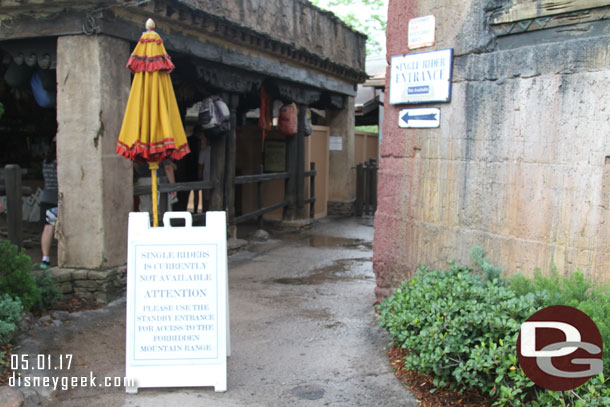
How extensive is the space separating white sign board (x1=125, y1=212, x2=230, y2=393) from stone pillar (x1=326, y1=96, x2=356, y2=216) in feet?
34.3

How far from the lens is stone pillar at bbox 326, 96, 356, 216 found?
47.4ft

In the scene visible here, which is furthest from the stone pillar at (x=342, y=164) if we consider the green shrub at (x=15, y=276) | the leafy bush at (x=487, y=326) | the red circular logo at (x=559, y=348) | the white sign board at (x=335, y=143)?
the red circular logo at (x=559, y=348)

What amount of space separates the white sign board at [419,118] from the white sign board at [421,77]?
0.30ft

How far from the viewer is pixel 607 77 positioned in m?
4.10

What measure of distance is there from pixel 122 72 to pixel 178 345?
356 centimetres

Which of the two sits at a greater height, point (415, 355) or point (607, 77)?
point (607, 77)

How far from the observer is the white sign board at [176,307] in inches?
165

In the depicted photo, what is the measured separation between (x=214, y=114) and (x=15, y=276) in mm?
4108

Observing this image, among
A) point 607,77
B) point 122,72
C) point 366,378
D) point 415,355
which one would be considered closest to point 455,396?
point 415,355

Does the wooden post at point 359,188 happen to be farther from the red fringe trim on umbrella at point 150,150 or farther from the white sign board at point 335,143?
the red fringe trim on umbrella at point 150,150

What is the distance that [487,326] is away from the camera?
12.9 feet

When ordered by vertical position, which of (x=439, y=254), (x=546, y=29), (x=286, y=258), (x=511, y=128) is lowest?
(x=286, y=258)

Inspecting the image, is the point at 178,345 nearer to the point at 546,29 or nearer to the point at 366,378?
the point at 366,378
